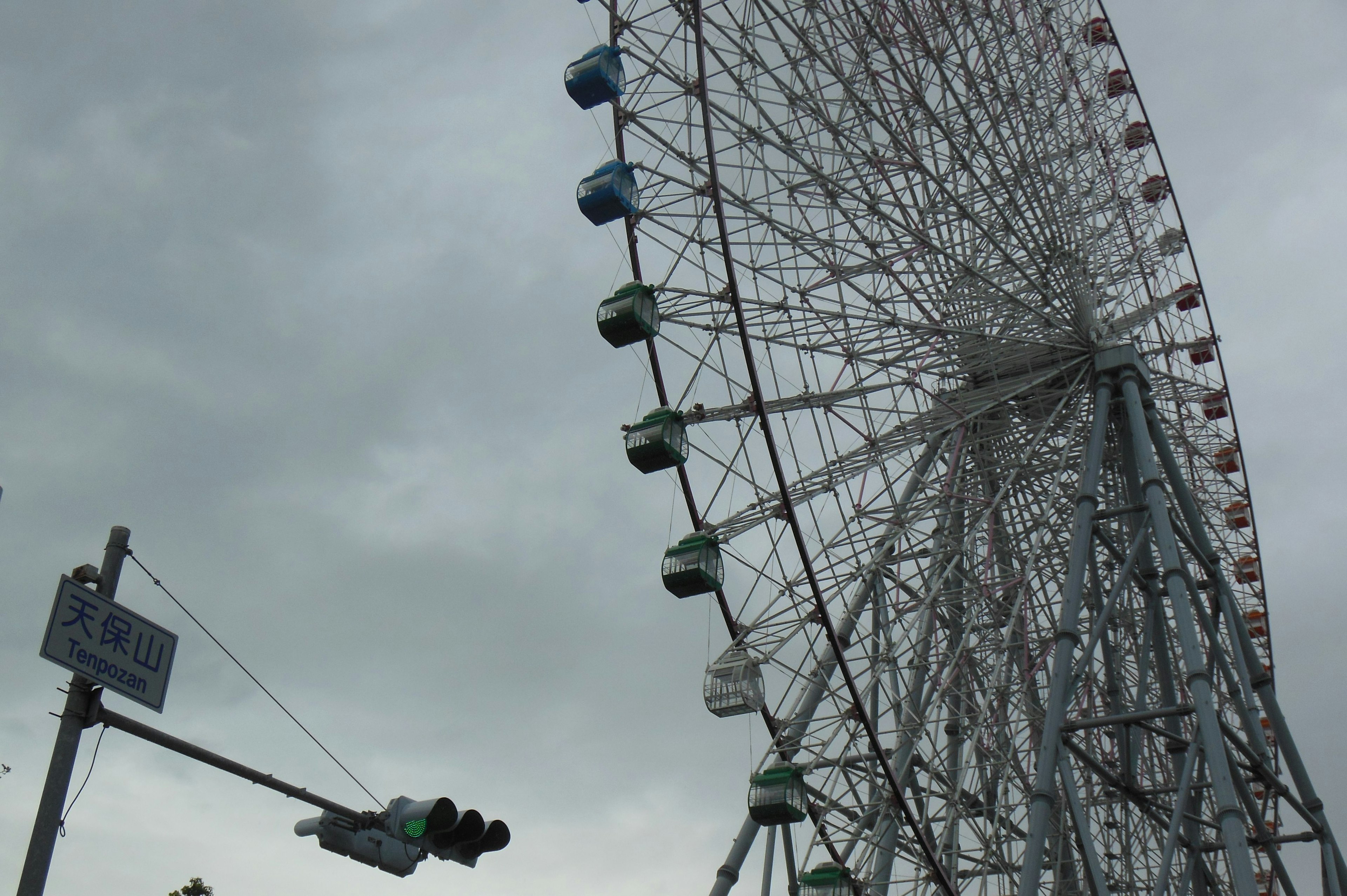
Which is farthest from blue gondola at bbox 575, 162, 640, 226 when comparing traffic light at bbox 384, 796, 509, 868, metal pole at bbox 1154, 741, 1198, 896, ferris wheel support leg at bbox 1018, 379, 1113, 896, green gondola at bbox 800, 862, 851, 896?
traffic light at bbox 384, 796, 509, 868

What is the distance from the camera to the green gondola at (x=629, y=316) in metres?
20.5

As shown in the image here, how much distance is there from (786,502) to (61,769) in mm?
11529

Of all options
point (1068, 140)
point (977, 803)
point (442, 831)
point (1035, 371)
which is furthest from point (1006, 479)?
point (442, 831)

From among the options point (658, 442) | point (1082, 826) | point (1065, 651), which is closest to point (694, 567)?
point (658, 442)

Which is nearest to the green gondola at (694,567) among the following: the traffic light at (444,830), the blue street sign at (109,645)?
the traffic light at (444,830)

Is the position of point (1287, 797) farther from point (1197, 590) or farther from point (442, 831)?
point (442, 831)

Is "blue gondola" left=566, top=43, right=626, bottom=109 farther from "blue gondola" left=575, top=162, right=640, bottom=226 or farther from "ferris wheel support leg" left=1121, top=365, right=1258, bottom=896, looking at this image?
"ferris wheel support leg" left=1121, top=365, right=1258, bottom=896

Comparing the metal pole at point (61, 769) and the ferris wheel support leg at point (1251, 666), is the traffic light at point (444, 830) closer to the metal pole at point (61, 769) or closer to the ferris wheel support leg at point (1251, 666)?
the metal pole at point (61, 769)

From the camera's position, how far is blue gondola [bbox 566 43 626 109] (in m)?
20.6

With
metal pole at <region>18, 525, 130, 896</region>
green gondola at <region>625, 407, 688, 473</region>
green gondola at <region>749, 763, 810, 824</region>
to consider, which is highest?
green gondola at <region>625, 407, 688, 473</region>

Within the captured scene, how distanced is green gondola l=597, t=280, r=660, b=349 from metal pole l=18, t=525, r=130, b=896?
43.4ft

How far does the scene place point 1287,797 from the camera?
20.8 m

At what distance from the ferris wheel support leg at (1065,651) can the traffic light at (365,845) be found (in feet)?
35.8

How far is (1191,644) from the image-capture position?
59.5 ft
